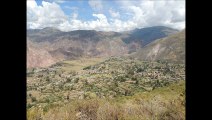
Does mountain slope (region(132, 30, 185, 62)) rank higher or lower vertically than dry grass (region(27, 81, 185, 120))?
higher

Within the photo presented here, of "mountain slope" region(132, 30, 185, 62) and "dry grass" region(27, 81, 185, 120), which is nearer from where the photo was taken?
"dry grass" region(27, 81, 185, 120)

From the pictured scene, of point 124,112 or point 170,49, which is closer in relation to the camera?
point 124,112

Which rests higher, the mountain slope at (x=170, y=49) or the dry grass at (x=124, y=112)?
the mountain slope at (x=170, y=49)

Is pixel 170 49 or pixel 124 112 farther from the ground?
pixel 170 49

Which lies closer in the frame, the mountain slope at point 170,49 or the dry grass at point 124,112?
the dry grass at point 124,112
